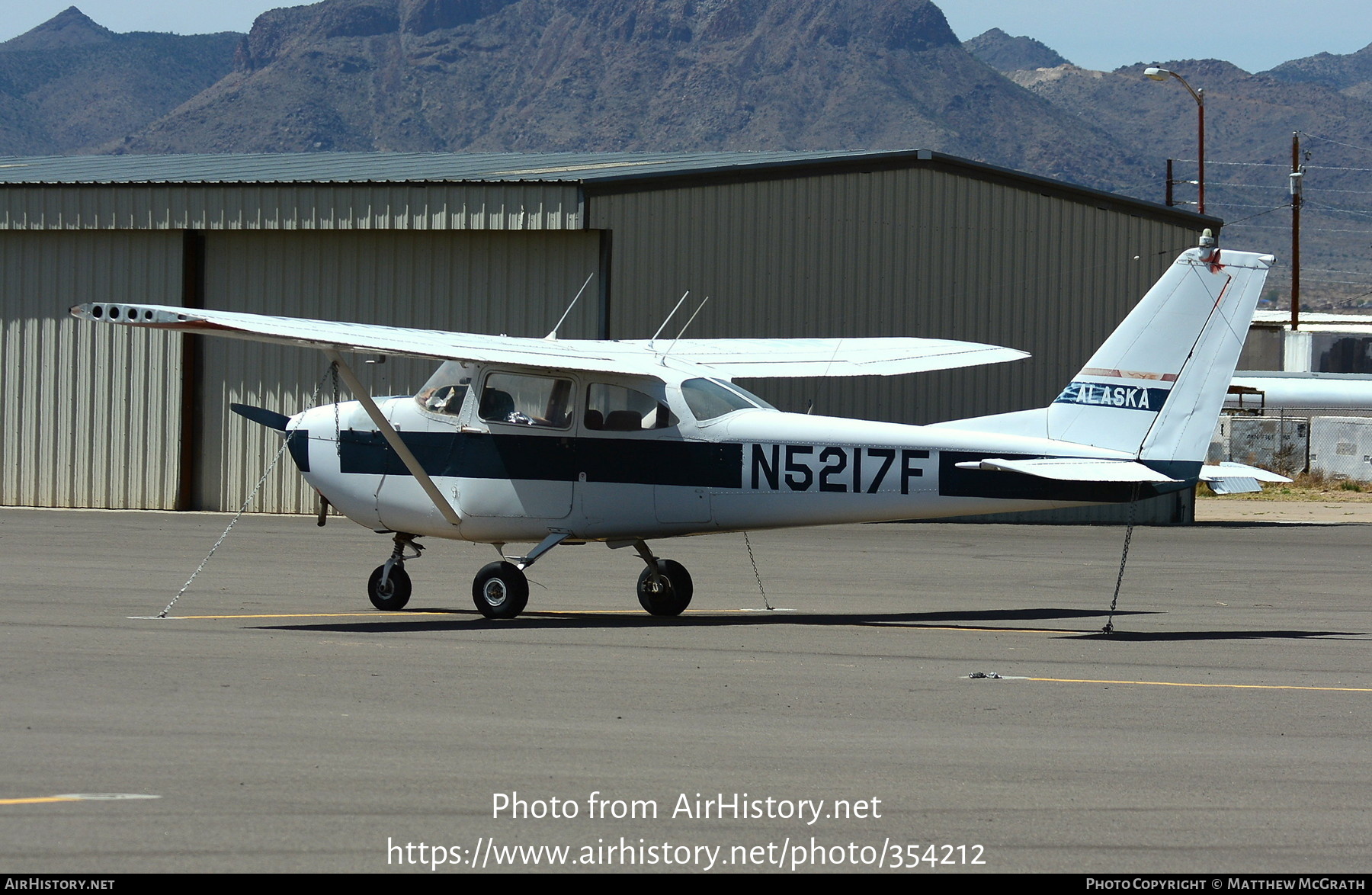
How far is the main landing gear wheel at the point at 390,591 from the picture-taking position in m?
13.2

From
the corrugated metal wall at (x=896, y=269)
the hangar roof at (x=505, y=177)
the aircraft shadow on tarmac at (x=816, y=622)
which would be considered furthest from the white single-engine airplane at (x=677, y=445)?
the corrugated metal wall at (x=896, y=269)

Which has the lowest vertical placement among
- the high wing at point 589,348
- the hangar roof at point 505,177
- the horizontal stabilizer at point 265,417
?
the horizontal stabilizer at point 265,417

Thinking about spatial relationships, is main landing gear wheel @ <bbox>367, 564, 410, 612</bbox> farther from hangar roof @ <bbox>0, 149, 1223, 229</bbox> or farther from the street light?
the street light

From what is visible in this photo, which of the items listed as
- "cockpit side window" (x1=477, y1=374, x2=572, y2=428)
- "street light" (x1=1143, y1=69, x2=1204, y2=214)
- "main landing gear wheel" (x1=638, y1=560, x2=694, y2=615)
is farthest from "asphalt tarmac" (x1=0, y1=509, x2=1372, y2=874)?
"street light" (x1=1143, y1=69, x2=1204, y2=214)

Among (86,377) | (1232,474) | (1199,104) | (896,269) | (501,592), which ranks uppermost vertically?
(1199,104)

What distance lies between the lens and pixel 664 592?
1327 centimetres

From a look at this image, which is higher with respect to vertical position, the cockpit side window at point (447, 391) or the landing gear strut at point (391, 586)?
the cockpit side window at point (447, 391)

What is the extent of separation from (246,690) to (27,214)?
20140mm

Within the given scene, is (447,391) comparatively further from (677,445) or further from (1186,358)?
(1186,358)

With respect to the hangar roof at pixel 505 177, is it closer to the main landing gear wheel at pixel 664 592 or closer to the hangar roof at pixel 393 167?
the hangar roof at pixel 393 167

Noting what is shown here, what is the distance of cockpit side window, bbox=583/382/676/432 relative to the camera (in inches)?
501

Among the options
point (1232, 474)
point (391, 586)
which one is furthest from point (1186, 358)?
point (391, 586)

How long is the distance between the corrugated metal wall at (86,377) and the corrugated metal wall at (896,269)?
7.70 m

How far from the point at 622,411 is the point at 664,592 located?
5.22ft
